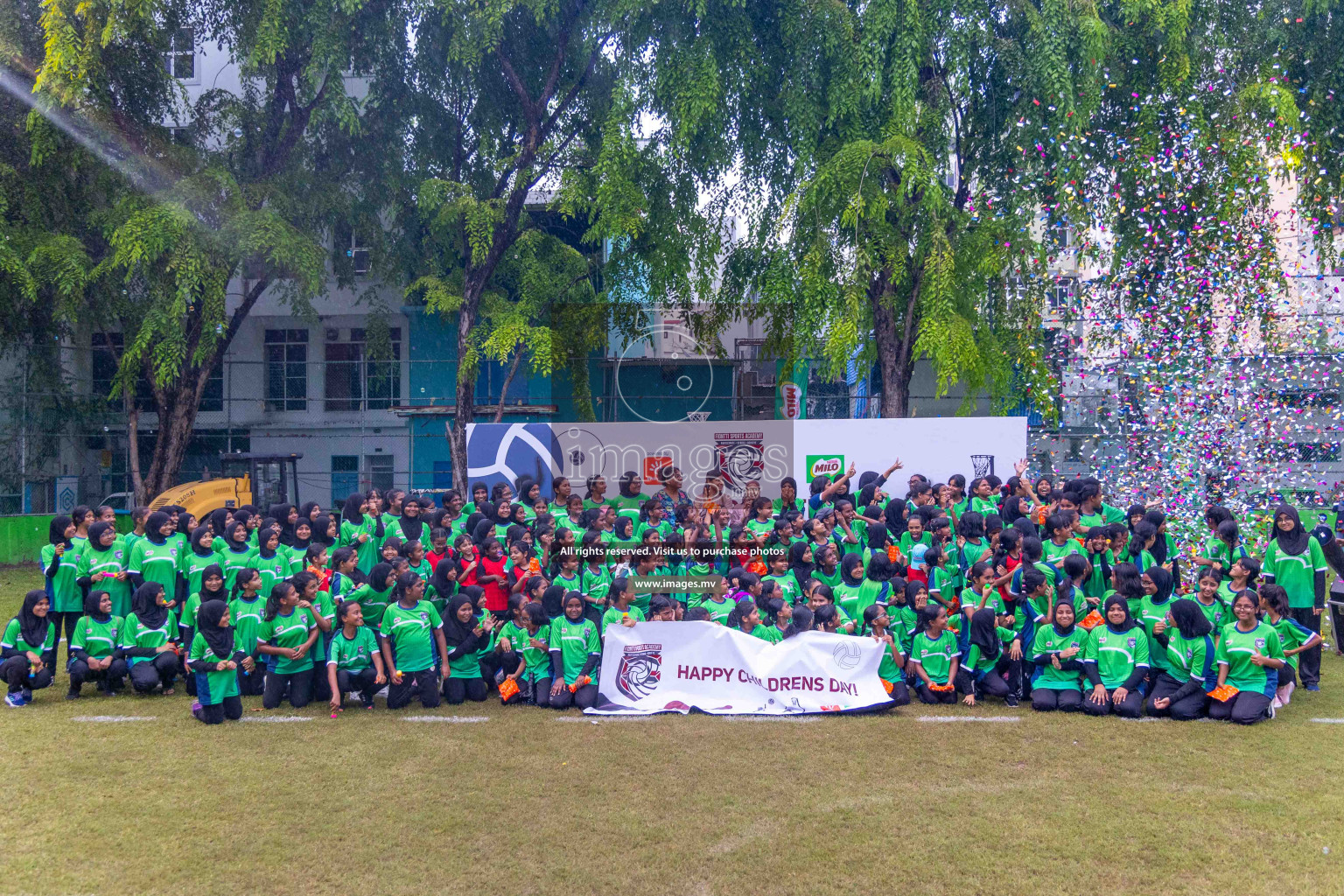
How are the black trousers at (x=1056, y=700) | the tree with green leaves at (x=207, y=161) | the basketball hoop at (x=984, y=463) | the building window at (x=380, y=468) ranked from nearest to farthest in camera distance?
the black trousers at (x=1056, y=700)
the basketball hoop at (x=984, y=463)
the tree with green leaves at (x=207, y=161)
the building window at (x=380, y=468)

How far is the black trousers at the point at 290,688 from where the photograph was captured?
27.5 feet

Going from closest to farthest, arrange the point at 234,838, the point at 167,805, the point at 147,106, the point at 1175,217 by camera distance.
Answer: the point at 234,838
the point at 167,805
the point at 1175,217
the point at 147,106

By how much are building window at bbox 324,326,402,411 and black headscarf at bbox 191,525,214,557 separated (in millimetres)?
15015

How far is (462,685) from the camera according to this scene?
860 cm

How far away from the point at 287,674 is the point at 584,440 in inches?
235

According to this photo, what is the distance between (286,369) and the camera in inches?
983

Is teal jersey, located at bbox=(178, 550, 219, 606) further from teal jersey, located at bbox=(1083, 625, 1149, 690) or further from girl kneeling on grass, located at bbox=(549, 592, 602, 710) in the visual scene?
teal jersey, located at bbox=(1083, 625, 1149, 690)

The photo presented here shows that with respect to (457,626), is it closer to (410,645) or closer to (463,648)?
(463,648)

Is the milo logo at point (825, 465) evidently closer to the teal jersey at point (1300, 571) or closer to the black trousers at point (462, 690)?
the teal jersey at point (1300, 571)

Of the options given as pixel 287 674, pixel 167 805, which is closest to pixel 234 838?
pixel 167 805

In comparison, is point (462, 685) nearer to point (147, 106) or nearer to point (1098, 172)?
point (1098, 172)

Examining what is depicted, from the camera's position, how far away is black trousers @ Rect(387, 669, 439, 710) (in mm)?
8328

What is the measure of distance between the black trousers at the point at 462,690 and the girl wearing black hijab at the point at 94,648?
288cm

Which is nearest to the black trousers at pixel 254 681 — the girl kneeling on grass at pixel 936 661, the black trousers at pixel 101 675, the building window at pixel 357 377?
the black trousers at pixel 101 675
